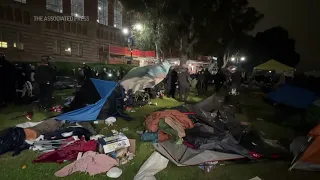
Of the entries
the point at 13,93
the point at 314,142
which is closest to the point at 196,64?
the point at 13,93

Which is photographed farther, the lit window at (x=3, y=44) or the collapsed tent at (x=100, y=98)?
the lit window at (x=3, y=44)

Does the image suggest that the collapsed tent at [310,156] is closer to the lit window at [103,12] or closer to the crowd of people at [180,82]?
the crowd of people at [180,82]

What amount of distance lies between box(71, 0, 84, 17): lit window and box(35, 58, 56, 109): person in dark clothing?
101 ft

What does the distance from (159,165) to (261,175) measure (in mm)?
2192

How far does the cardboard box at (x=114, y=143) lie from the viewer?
17.0ft

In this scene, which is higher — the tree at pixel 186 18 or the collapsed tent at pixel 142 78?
the tree at pixel 186 18

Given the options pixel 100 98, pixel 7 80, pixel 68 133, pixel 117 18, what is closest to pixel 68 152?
pixel 68 133

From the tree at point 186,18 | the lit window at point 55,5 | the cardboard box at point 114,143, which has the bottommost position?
the cardboard box at point 114,143

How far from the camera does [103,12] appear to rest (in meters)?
44.1

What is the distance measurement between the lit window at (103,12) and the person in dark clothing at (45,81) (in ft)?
116

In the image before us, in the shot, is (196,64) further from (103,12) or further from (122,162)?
(122,162)

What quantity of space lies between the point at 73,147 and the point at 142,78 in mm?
6145

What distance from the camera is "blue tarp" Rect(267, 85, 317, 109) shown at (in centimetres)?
853

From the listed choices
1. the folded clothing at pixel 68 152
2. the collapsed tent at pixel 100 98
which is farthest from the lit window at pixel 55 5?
the folded clothing at pixel 68 152
